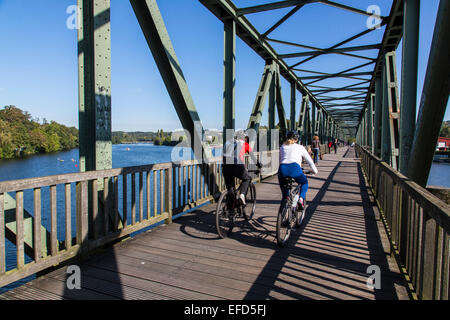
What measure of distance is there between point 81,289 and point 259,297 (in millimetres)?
1541

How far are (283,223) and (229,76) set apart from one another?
4274 mm

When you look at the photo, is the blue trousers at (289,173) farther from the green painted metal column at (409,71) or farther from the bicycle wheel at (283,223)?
the green painted metal column at (409,71)

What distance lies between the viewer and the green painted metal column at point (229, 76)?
22.6ft

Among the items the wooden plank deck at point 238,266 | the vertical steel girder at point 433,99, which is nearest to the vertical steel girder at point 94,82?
the wooden plank deck at point 238,266

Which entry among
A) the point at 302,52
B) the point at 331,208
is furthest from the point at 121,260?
the point at 302,52

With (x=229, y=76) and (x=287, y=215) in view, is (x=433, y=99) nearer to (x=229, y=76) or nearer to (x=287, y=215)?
(x=287, y=215)

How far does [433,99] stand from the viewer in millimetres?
2715

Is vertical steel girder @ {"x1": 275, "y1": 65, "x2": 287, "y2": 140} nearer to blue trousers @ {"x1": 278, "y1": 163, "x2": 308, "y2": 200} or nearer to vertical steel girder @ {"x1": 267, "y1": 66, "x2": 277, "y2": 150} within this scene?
vertical steel girder @ {"x1": 267, "y1": 66, "x2": 277, "y2": 150}

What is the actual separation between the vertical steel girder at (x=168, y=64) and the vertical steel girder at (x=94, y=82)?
725 mm

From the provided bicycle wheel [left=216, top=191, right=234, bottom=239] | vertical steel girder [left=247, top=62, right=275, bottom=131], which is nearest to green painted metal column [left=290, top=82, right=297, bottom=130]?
vertical steel girder [left=247, top=62, right=275, bottom=131]

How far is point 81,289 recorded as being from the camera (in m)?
2.54

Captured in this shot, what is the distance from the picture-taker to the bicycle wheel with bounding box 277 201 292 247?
3559mm

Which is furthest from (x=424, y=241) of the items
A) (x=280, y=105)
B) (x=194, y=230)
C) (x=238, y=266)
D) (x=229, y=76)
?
(x=280, y=105)

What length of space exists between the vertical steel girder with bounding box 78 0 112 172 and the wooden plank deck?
1204 mm
